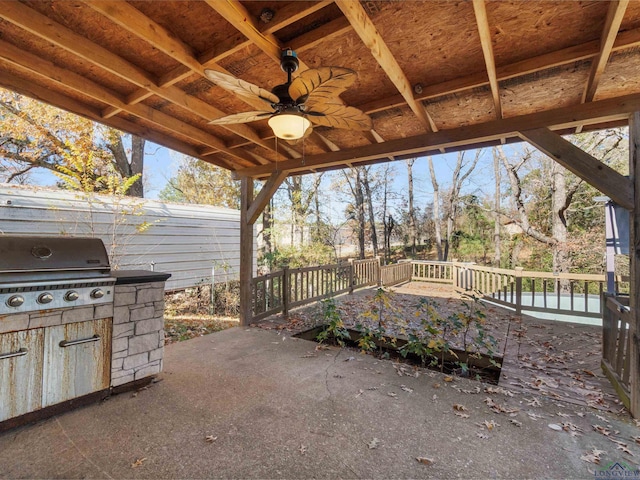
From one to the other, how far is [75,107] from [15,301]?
→ 2.22m

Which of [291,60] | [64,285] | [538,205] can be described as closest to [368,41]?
[291,60]

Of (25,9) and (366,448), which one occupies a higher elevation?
(25,9)

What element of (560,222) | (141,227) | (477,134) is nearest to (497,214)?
(560,222)

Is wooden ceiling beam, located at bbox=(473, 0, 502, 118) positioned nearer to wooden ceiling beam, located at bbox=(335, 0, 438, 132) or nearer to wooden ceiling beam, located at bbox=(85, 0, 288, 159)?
wooden ceiling beam, located at bbox=(335, 0, 438, 132)

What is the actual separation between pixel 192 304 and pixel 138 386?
3.84 metres

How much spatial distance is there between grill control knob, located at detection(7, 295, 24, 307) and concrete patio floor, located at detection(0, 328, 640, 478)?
3.06ft

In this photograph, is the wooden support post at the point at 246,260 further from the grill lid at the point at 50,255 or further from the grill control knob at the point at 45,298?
the grill control knob at the point at 45,298

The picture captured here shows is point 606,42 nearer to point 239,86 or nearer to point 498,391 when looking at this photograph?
point 239,86

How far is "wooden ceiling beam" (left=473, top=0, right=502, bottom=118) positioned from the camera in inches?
69.9

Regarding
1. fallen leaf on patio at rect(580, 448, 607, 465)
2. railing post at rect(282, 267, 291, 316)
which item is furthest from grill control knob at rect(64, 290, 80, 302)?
fallen leaf on patio at rect(580, 448, 607, 465)

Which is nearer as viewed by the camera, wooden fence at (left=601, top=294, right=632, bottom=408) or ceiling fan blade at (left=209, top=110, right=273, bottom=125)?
ceiling fan blade at (left=209, top=110, right=273, bottom=125)

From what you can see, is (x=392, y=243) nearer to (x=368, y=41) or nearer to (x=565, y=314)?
(x=565, y=314)

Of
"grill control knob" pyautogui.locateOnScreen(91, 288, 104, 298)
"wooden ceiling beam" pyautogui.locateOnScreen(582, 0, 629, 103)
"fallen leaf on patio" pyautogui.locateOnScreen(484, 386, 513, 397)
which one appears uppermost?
"wooden ceiling beam" pyautogui.locateOnScreen(582, 0, 629, 103)

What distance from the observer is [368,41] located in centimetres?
199
